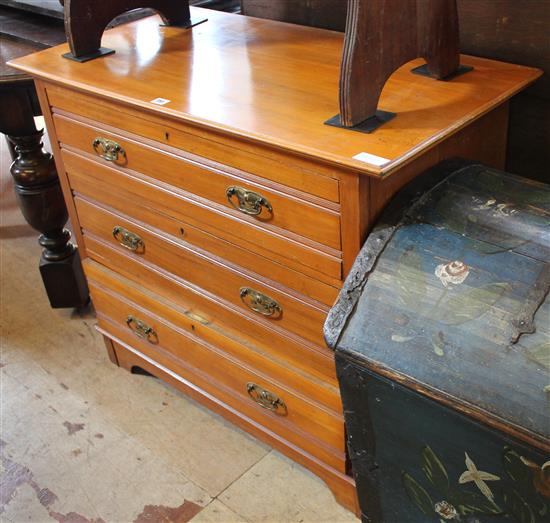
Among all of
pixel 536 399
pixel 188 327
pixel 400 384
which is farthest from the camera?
pixel 188 327

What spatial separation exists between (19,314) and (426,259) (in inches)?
72.7

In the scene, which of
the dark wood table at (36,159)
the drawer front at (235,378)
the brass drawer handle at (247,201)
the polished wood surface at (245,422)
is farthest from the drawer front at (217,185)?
the polished wood surface at (245,422)

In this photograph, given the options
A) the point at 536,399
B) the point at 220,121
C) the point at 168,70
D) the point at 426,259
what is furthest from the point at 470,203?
the point at 168,70

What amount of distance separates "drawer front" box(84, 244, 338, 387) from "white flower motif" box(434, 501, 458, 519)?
1.26ft

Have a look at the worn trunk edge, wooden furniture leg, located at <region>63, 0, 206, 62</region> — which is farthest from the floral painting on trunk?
wooden furniture leg, located at <region>63, 0, 206, 62</region>

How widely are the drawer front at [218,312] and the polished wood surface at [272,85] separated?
0.50m

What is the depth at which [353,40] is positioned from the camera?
1.33 metres

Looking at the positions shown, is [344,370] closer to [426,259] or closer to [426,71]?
[426,259]

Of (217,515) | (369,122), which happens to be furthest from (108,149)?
(217,515)

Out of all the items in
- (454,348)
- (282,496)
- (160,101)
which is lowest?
(282,496)

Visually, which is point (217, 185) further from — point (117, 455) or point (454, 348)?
point (117, 455)

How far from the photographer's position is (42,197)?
2453 mm

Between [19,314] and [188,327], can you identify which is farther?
[19,314]

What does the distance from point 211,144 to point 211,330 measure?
54 cm
